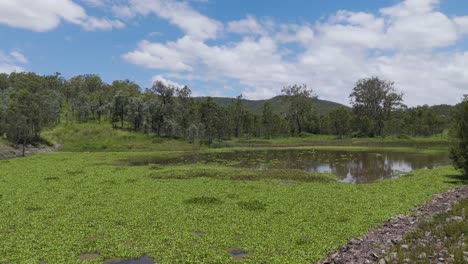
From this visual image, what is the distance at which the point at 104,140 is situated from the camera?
10531 cm

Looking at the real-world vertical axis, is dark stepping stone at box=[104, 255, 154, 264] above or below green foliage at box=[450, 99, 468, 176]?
below

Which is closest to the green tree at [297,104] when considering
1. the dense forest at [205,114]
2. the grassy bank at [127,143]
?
the dense forest at [205,114]

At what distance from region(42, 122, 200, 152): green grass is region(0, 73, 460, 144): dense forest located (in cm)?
502

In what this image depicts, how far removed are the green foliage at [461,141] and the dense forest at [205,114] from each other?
7857cm

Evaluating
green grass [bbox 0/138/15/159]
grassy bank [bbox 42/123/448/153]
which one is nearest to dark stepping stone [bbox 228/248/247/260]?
green grass [bbox 0/138/15/159]

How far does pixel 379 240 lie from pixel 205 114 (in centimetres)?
10631

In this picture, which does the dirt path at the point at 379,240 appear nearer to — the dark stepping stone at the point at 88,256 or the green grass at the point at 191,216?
the green grass at the point at 191,216

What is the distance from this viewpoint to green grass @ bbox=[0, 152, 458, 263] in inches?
633

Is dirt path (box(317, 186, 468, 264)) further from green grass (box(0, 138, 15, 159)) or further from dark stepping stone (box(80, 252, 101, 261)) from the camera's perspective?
green grass (box(0, 138, 15, 159))

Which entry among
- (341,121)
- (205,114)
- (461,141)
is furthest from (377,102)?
(461,141)

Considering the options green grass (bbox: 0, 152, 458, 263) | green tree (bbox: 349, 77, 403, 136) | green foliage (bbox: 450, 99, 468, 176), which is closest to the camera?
green grass (bbox: 0, 152, 458, 263)

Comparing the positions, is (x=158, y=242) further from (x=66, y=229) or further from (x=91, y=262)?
(x=66, y=229)

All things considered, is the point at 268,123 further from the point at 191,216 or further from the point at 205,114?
the point at 191,216

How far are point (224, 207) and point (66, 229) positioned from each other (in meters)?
9.79
